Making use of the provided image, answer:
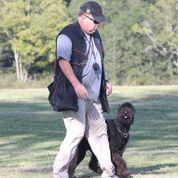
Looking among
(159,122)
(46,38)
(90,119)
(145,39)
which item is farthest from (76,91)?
(145,39)

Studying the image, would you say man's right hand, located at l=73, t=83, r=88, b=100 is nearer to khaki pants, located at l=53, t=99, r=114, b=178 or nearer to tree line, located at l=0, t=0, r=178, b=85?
A: khaki pants, located at l=53, t=99, r=114, b=178

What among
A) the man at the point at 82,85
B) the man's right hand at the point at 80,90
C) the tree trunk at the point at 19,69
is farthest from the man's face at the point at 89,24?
the tree trunk at the point at 19,69

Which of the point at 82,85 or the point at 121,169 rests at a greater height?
the point at 82,85

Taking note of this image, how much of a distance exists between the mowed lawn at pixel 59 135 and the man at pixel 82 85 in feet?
3.73

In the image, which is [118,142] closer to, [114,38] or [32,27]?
[32,27]

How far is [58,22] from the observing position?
64500 millimetres

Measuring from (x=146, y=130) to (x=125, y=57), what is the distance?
45.3 m

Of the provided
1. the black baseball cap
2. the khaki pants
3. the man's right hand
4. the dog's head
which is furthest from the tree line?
the man's right hand

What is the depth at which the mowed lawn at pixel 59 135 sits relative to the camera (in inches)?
447

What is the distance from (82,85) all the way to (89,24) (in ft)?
2.31

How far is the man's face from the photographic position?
8812mm

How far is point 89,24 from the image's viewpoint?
29.0 feet

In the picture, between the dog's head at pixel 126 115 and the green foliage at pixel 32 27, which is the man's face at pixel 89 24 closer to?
the dog's head at pixel 126 115

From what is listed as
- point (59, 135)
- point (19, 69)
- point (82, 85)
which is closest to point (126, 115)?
point (82, 85)
